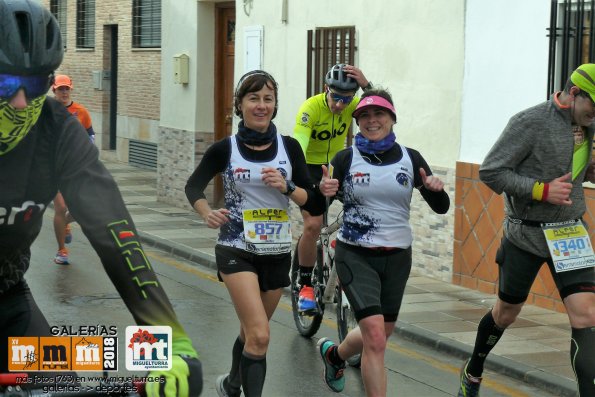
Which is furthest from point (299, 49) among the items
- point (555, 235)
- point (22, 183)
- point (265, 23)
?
point (22, 183)

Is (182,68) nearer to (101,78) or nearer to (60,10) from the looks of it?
(101,78)

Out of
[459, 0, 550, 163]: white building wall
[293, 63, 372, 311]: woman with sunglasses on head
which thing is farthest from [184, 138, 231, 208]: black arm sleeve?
[459, 0, 550, 163]: white building wall

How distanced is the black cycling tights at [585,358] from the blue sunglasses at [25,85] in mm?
4132

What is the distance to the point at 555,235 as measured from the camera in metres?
6.54

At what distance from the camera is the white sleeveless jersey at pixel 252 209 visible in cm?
657

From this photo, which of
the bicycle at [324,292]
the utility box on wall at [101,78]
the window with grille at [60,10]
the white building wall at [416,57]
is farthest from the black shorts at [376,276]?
the window with grille at [60,10]

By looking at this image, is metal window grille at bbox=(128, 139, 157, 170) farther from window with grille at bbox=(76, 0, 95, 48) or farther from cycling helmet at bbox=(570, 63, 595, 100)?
cycling helmet at bbox=(570, 63, 595, 100)

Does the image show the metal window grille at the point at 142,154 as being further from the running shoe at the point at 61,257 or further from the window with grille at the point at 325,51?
the running shoe at the point at 61,257

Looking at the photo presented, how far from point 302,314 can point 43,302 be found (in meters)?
2.55

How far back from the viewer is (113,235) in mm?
2928

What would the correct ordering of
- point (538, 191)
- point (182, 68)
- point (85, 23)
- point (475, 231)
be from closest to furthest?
point (538, 191), point (475, 231), point (182, 68), point (85, 23)

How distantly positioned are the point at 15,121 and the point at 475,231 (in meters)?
9.01

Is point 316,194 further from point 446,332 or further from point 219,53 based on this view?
point 219,53

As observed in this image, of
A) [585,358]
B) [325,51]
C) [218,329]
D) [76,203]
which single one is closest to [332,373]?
[585,358]
